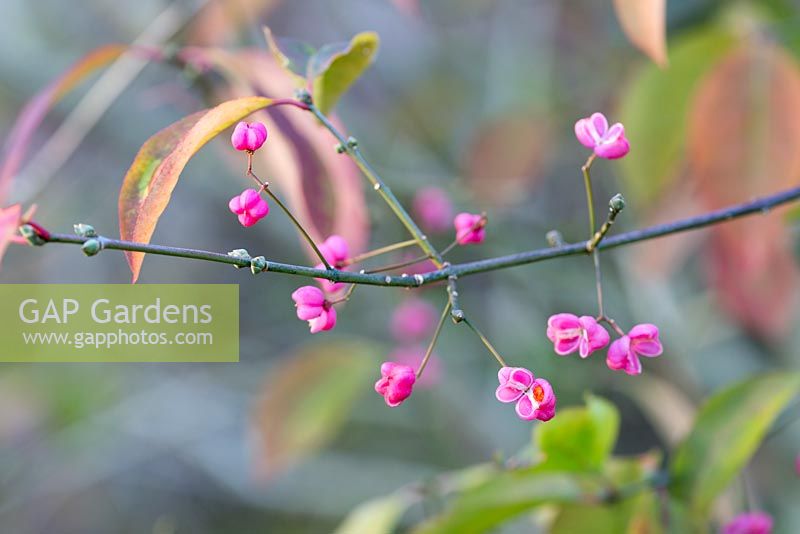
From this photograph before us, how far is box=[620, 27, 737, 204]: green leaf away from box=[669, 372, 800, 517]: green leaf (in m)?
0.28

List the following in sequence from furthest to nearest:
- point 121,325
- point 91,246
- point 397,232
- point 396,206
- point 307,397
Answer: point 397,232 < point 307,397 < point 121,325 < point 396,206 < point 91,246

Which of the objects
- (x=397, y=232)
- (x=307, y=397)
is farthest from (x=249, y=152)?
(x=397, y=232)

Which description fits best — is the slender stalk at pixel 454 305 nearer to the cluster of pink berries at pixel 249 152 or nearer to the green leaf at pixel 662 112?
the cluster of pink berries at pixel 249 152

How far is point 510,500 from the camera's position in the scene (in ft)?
2.29

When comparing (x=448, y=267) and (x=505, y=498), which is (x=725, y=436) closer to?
(x=505, y=498)

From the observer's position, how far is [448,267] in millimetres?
504

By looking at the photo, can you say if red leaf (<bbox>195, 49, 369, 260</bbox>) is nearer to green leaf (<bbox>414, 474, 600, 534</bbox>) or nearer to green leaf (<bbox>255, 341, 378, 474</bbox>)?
green leaf (<bbox>414, 474, 600, 534</bbox>)

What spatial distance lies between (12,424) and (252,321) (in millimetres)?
694

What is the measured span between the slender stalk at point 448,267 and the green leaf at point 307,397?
Result: 665 millimetres

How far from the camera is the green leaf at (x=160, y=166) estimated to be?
1.51 ft

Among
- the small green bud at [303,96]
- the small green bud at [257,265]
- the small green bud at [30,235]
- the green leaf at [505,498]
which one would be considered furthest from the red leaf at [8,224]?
the green leaf at [505,498]

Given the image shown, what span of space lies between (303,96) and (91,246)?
0.22 metres

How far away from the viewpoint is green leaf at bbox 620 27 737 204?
0.90 metres

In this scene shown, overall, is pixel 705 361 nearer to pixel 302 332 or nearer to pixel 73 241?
pixel 302 332
